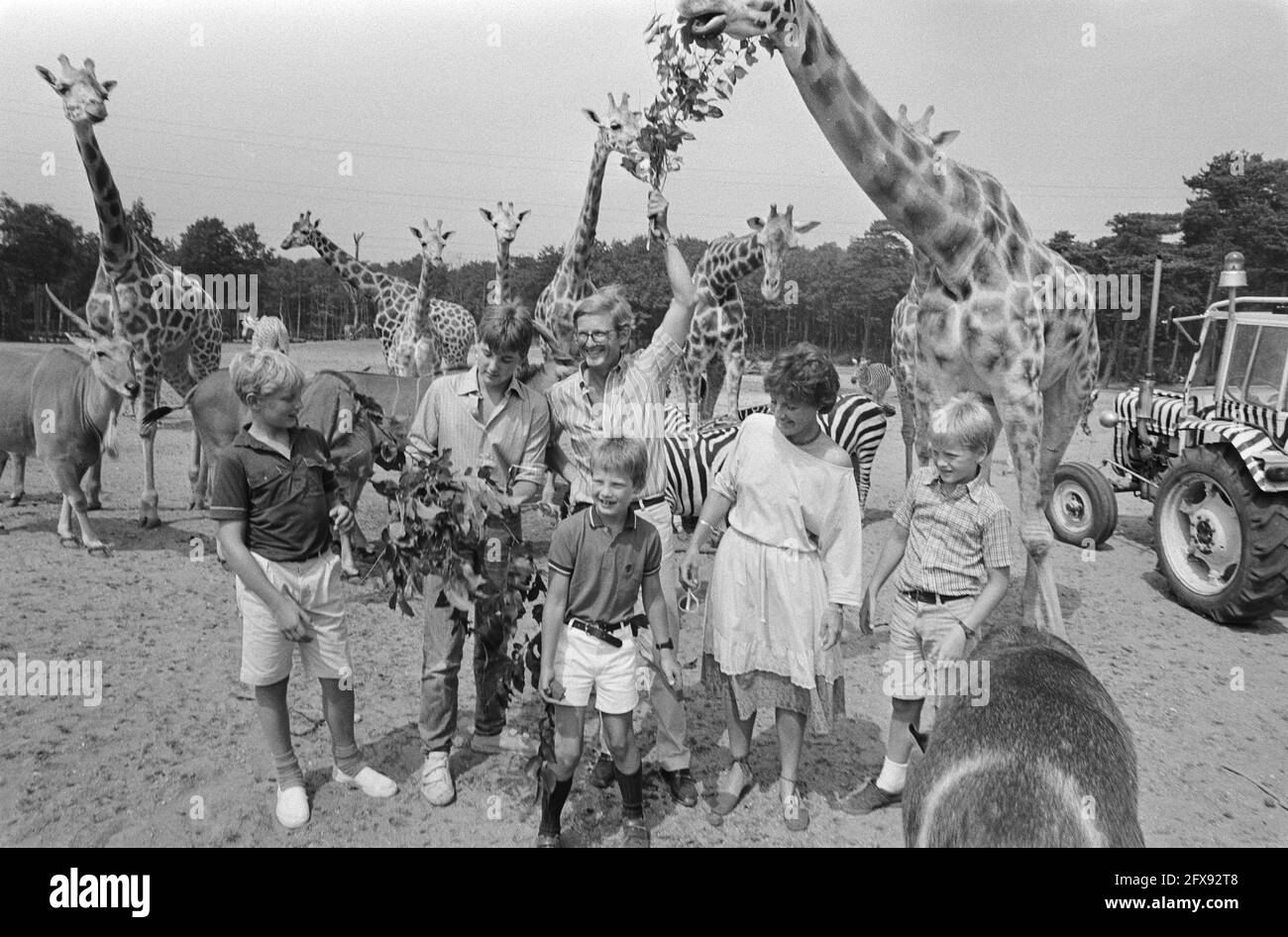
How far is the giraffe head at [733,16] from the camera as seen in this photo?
348cm

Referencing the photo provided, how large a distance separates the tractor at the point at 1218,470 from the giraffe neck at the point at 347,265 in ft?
38.1

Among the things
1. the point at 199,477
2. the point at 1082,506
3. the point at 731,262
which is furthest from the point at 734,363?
the point at 199,477

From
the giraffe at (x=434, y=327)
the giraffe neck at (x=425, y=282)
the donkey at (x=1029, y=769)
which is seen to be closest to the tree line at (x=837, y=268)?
the giraffe at (x=434, y=327)

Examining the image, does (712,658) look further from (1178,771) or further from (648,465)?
(1178,771)

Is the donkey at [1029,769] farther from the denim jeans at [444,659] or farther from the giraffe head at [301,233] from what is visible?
the giraffe head at [301,233]

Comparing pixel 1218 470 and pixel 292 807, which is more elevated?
pixel 1218 470

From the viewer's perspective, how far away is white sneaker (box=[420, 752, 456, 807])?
337 cm

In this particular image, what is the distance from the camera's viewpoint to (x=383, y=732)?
4062 mm

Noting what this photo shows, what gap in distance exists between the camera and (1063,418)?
216 inches

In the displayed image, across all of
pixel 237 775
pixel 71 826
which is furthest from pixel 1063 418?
pixel 71 826

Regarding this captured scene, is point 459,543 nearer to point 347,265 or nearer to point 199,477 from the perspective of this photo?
point 199,477

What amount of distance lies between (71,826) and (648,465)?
107 inches

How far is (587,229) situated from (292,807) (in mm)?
7559

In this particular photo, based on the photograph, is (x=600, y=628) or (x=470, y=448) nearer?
(x=600, y=628)
